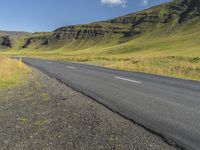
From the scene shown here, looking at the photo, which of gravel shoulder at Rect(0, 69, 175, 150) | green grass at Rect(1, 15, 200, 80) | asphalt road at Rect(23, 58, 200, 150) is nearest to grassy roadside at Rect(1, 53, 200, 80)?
green grass at Rect(1, 15, 200, 80)

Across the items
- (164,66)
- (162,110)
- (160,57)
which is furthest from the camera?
(160,57)

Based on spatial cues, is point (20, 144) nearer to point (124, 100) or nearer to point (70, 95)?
point (124, 100)

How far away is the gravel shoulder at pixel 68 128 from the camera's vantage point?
6051 mm

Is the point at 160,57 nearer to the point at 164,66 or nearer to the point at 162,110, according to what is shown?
the point at 164,66

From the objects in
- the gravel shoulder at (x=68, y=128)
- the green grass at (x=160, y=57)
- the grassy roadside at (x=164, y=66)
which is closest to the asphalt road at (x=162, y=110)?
the gravel shoulder at (x=68, y=128)

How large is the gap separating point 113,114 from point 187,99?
11.5ft

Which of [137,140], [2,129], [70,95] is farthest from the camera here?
[70,95]

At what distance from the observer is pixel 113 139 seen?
634cm

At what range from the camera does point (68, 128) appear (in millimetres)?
7246

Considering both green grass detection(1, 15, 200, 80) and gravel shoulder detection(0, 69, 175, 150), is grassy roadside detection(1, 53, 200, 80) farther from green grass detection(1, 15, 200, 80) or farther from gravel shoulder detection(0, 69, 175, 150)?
gravel shoulder detection(0, 69, 175, 150)

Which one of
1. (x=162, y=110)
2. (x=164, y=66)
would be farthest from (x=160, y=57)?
(x=162, y=110)

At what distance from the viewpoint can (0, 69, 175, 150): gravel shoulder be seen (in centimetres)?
605

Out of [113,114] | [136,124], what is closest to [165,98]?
[113,114]

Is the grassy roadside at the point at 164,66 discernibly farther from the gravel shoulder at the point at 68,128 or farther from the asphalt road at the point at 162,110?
the gravel shoulder at the point at 68,128
